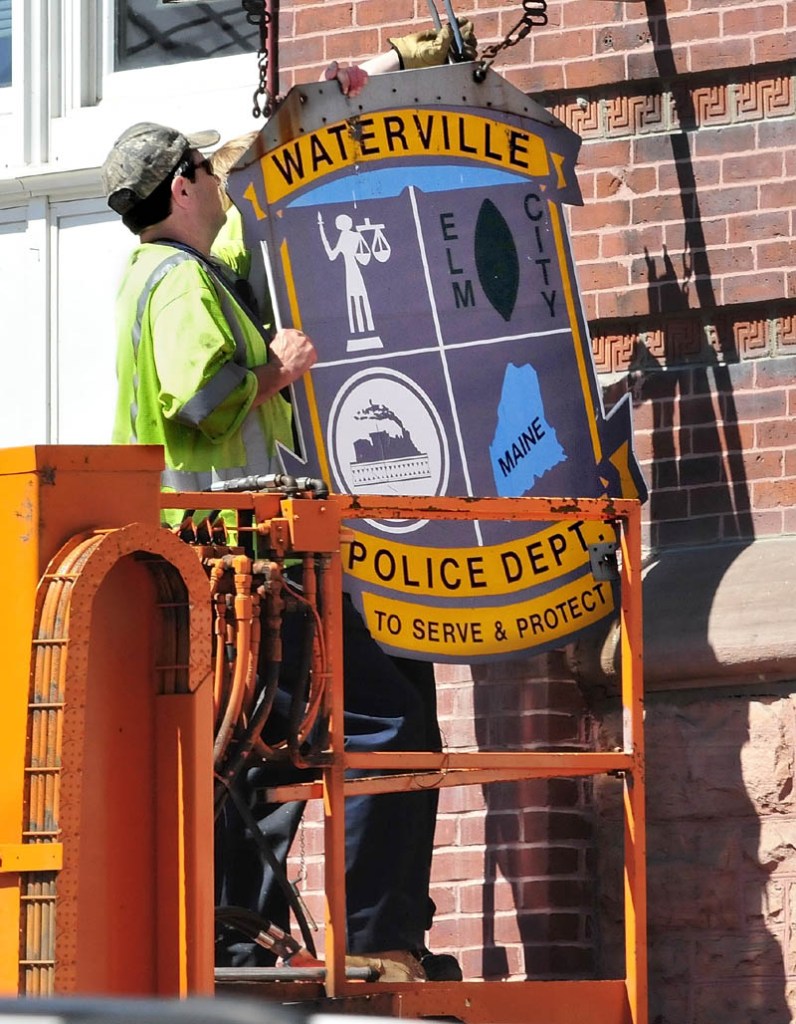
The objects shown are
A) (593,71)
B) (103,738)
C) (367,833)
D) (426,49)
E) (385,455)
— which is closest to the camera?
(103,738)

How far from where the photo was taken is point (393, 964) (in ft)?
16.2

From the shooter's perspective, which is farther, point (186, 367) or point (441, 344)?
point (441, 344)

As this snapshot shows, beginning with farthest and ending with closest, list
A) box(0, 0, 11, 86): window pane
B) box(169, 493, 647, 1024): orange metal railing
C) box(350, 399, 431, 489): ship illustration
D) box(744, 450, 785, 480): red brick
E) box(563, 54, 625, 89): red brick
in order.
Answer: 1. box(0, 0, 11, 86): window pane
2. box(563, 54, 625, 89): red brick
3. box(744, 450, 785, 480): red brick
4. box(350, 399, 431, 489): ship illustration
5. box(169, 493, 647, 1024): orange metal railing

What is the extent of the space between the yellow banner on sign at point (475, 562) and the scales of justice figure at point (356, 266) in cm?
50

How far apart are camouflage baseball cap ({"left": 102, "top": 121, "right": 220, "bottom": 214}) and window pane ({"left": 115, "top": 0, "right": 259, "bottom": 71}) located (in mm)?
2383

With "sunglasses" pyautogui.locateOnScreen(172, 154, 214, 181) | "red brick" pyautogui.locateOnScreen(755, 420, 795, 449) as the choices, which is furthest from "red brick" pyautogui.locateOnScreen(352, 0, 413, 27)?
"red brick" pyautogui.locateOnScreen(755, 420, 795, 449)

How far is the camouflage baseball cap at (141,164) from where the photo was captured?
16.8 ft

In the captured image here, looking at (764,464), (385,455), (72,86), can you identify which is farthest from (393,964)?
(72,86)

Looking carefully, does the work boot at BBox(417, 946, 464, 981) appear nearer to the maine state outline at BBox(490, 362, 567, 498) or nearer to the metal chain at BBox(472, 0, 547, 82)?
the maine state outline at BBox(490, 362, 567, 498)

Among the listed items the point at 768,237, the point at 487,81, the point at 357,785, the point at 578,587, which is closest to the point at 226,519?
the point at 357,785

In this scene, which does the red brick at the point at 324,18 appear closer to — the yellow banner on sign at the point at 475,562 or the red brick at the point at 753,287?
the red brick at the point at 753,287

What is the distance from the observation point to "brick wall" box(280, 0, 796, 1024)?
221 inches

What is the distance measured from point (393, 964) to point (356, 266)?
1.77 meters

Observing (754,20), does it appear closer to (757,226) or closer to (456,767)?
(757,226)
